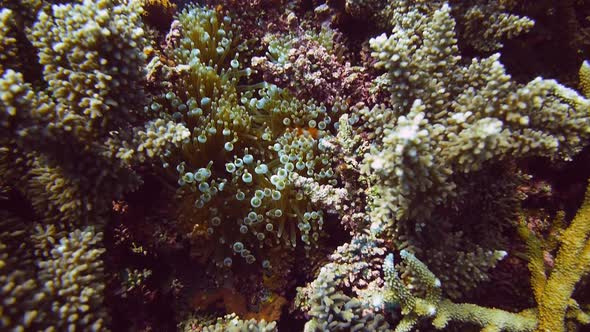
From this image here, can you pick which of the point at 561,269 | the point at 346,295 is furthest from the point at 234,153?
the point at 561,269

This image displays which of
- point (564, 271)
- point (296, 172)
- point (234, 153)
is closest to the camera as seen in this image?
point (564, 271)

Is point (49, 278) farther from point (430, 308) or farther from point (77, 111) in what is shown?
point (430, 308)

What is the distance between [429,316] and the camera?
2326mm

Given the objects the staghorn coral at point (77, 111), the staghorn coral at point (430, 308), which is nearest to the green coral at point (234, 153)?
the staghorn coral at point (77, 111)

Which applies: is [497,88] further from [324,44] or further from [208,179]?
[208,179]

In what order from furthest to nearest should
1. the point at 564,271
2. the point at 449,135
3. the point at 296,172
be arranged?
the point at 296,172, the point at 564,271, the point at 449,135

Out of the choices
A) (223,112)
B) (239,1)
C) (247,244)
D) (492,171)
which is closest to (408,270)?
(492,171)

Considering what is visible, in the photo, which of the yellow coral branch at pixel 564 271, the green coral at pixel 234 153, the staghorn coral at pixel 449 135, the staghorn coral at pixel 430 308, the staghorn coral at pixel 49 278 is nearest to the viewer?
the staghorn coral at pixel 49 278

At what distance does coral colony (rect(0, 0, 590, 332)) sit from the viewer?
2.15 m


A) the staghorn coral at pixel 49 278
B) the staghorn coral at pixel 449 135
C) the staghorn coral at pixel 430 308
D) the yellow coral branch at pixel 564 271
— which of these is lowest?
the staghorn coral at pixel 49 278

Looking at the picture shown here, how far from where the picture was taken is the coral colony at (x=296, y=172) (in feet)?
7.04

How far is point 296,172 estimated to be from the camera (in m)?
2.80

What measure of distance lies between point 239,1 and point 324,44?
0.89m

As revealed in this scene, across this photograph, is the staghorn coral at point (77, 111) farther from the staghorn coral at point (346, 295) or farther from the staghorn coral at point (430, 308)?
the staghorn coral at point (430, 308)
